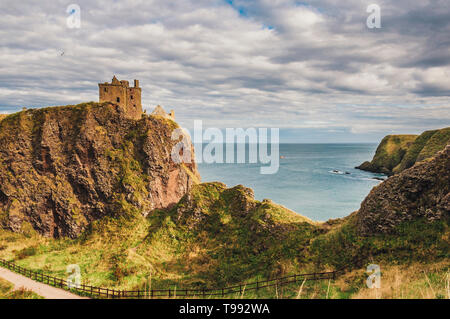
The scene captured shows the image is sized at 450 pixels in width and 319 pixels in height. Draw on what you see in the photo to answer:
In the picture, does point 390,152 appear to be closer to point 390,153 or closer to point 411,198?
point 390,153

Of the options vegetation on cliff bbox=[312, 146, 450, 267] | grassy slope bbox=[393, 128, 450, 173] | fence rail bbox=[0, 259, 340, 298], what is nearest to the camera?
fence rail bbox=[0, 259, 340, 298]

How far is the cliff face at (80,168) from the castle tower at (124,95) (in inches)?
69.7

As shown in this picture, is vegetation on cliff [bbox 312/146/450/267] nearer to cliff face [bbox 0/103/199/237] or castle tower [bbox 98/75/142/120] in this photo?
cliff face [bbox 0/103/199/237]

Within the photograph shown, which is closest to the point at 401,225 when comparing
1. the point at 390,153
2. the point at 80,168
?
the point at 80,168

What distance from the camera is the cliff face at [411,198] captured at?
27125mm

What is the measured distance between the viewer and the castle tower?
51312 mm

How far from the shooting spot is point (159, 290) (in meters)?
23.6

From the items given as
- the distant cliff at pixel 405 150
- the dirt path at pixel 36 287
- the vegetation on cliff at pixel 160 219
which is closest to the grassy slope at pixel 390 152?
the distant cliff at pixel 405 150

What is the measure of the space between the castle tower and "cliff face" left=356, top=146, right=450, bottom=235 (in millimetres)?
44880

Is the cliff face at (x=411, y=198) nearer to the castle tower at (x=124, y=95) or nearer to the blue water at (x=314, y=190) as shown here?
Result: the castle tower at (x=124, y=95)

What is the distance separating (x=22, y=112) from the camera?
49.9 metres

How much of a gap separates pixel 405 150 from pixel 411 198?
127 m

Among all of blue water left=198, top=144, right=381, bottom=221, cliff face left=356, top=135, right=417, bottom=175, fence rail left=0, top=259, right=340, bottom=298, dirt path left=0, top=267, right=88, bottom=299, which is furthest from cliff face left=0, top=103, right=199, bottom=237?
cliff face left=356, top=135, right=417, bottom=175
